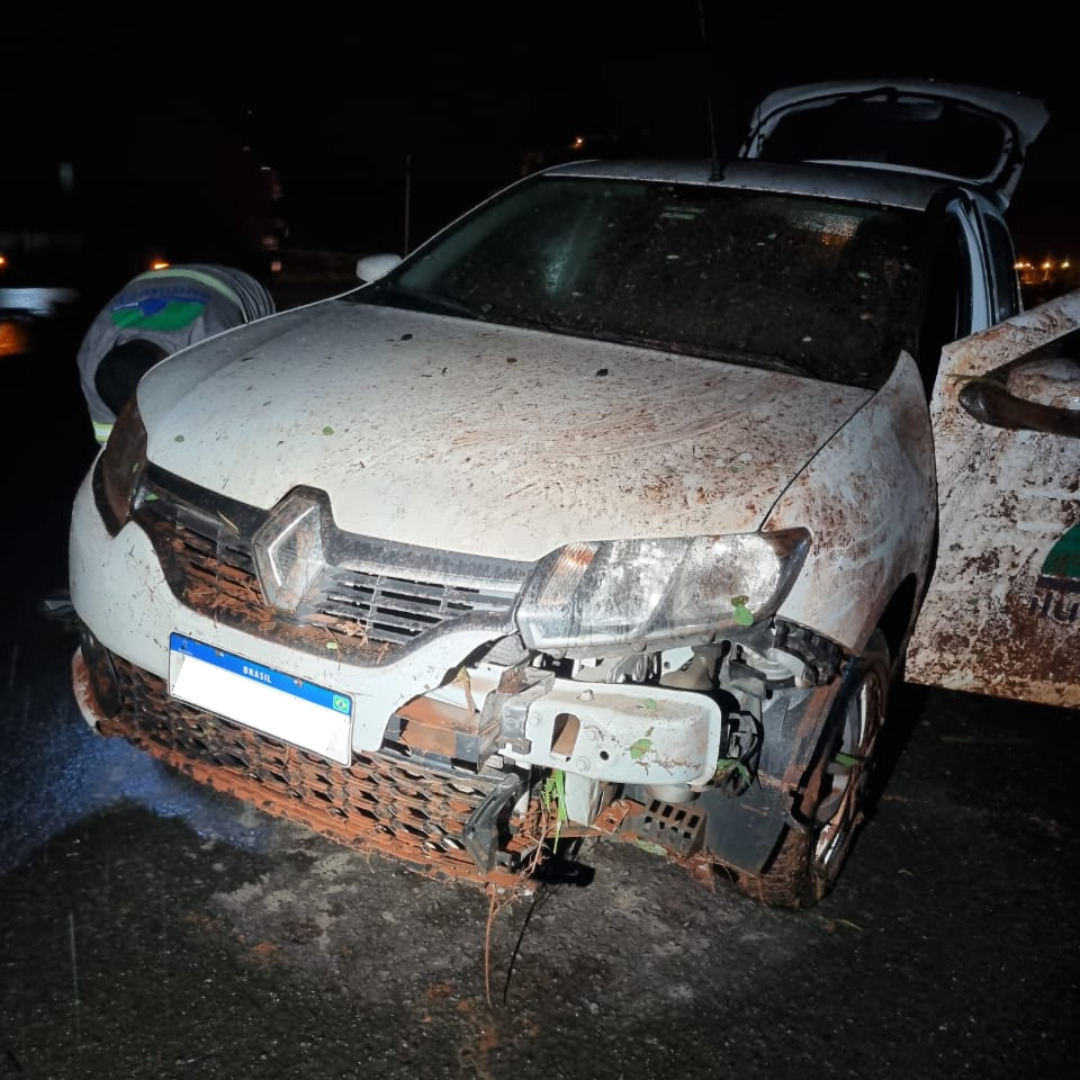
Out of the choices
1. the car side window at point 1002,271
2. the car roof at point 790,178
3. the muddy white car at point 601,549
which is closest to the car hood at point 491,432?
the muddy white car at point 601,549

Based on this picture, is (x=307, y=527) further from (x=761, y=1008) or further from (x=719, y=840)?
(x=761, y=1008)

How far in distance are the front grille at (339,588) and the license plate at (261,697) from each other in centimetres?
8

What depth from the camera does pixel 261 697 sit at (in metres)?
2.04

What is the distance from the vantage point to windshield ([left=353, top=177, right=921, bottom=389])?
2686mm

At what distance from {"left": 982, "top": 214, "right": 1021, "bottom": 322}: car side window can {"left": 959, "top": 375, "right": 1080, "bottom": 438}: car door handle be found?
0.92 metres

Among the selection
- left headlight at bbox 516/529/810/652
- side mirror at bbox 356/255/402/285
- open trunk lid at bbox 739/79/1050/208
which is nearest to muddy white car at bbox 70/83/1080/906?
left headlight at bbox 516/529/810/652

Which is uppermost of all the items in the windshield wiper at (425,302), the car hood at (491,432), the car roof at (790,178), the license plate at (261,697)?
the car roof at (790,178)

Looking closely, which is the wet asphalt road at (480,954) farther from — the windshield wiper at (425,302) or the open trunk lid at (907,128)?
the open trunk lid at (907,128)

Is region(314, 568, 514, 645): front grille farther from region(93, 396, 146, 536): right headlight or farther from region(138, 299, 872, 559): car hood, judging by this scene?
region(93, 396, 146, 536): right headlight

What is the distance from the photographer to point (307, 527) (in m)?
2.07

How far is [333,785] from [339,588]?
0.44 meters

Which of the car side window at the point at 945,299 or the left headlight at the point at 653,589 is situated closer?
the left headlight at the point at 653,589

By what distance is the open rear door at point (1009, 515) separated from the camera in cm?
246

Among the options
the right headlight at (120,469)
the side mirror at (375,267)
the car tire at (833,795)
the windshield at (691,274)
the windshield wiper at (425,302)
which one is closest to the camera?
the car tire at (833,795)
